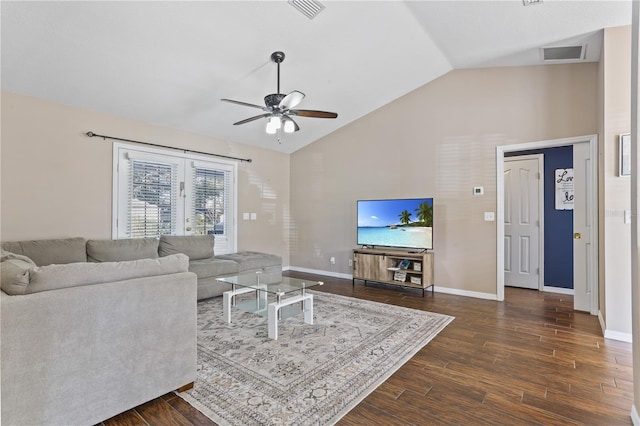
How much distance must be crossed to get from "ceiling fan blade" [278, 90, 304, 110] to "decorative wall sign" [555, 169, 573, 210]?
4.40 metres

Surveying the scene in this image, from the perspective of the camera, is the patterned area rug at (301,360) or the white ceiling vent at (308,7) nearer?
the patterned area rug at (301,360)

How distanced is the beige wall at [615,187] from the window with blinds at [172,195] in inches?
200

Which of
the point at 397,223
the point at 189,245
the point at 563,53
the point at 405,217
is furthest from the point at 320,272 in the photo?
the point at 563,53

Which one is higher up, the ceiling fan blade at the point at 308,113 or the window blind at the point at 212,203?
the ceiling fan blade at the point at 308,113

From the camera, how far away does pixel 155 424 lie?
173 centimetres

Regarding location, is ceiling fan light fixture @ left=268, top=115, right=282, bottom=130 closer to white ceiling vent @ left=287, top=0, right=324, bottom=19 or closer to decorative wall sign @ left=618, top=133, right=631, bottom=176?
white ceiling vent @ left=287, top=0, right=324, bottom=19

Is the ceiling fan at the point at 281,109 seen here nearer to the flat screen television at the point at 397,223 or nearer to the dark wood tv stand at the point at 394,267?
the flat screen television at the point at 397,223

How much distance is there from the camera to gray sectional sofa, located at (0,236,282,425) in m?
1.44

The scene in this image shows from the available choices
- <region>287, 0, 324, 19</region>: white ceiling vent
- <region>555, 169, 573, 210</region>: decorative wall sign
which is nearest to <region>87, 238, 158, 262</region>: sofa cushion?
<region>287, 0, 324, 19</region>: white ceiling vent

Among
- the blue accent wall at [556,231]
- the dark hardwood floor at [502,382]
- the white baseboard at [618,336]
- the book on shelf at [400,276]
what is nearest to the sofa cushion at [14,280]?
the dark hardwood floor at [502,382]

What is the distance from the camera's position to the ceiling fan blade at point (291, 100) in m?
3.00

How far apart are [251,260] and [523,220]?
4529mm

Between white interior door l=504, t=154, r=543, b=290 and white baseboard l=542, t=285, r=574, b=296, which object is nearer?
white baseboard l=542, t=285, r=574, b=296

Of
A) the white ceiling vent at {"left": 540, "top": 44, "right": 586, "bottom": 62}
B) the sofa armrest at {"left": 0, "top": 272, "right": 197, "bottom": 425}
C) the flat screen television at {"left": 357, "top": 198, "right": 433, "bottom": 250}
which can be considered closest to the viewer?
the sofa armrest at {"left": 0, "top": 272, "right": 197, "bottom": 425}
